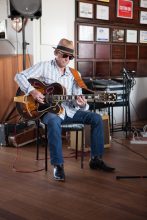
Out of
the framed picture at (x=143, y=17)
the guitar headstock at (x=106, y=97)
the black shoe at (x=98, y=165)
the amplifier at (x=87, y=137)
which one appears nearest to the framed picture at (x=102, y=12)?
the framed picture at (x=143, y=17)

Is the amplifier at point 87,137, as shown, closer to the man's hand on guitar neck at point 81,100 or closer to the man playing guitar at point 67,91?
the man playing guitar at point 67,91

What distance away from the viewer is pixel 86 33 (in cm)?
518

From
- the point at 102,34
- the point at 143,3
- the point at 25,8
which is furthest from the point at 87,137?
the point at 143,3

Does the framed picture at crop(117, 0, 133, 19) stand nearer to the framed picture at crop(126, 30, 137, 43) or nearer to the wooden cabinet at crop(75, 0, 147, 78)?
the wooden cabinet at crop(75, 0, 147, 78)

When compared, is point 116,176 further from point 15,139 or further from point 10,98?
point 10,98

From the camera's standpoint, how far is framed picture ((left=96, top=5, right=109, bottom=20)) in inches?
206

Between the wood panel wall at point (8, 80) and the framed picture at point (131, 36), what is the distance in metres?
1.85

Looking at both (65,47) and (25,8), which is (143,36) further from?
(65,47)

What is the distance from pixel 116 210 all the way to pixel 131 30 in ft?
12.8

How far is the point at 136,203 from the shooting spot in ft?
8.23

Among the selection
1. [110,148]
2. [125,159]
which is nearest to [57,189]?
[125,159]

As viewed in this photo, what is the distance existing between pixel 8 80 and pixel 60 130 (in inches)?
75.1

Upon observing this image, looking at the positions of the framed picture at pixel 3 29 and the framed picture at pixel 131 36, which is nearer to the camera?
the framed picture at pixel 3 29

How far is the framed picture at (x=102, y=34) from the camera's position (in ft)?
17.5
